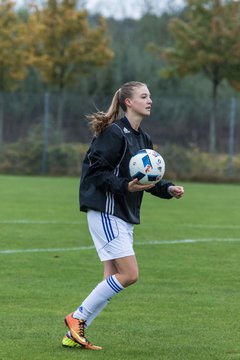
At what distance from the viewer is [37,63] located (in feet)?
131

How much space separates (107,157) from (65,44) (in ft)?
112

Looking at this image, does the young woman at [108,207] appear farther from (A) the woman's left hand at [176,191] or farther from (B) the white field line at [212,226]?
(B) the white field line at [212,226]

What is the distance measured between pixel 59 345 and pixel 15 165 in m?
26.3

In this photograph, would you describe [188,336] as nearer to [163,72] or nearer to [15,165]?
[15,165]

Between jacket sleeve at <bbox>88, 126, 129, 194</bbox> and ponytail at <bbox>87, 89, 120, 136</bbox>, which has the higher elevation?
ponytail at <bbox>87, 89, 120, 136</bbox>

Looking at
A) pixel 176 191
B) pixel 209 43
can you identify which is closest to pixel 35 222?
pixel 176 191

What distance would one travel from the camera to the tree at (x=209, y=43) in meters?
35.8

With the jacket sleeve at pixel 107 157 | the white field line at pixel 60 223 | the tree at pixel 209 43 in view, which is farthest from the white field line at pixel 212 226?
the tree at pixel 209 43

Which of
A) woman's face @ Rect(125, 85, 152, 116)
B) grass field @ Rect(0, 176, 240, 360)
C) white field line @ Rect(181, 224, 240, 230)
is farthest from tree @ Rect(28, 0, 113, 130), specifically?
woman's face @ Rect(125, 85, 152, 116)

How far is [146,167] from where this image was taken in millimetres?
6699

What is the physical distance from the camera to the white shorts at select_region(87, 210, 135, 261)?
6758 mm

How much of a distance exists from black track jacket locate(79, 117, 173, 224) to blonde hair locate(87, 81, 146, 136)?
0.17 ft

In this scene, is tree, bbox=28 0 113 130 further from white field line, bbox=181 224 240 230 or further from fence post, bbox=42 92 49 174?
white field line, bbox=181 224 240 230

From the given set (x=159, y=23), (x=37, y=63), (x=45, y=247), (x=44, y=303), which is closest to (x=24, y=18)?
(x=159, y=23)
